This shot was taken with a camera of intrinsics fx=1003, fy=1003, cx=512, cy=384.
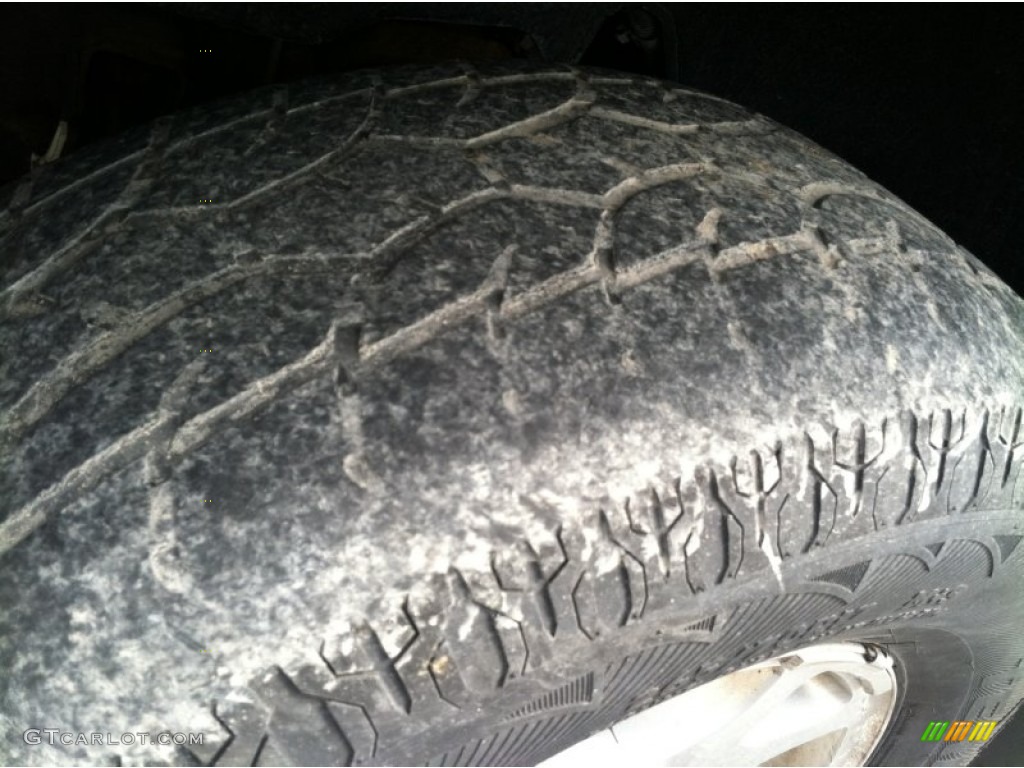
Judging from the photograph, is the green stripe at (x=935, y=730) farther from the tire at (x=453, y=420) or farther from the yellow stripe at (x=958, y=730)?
the tire at (x=453, y=420)

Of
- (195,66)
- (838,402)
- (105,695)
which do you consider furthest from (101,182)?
(838,402)

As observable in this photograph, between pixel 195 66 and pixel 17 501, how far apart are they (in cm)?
52

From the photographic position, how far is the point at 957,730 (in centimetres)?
122

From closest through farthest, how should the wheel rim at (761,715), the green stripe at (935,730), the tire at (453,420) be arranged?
the tire at (453,420) → the wheel rim at (761,715) → the green stripe at (935,730)

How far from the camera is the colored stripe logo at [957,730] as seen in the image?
3.93 feet

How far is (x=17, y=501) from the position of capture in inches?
23.6

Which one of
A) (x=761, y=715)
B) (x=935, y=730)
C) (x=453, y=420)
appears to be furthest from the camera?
(x=935, y=730)

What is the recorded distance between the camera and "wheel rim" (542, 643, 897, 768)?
1014mm

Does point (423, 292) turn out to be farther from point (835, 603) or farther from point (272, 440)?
point (835, 603)

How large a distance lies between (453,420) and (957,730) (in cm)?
92

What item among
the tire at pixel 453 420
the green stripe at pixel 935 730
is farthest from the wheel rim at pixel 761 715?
the tire at pixel 453 420

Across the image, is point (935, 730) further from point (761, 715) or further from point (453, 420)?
point (453, 420)

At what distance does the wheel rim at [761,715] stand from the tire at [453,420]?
203mm

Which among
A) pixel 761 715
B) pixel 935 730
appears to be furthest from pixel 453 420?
pixel 935 730
